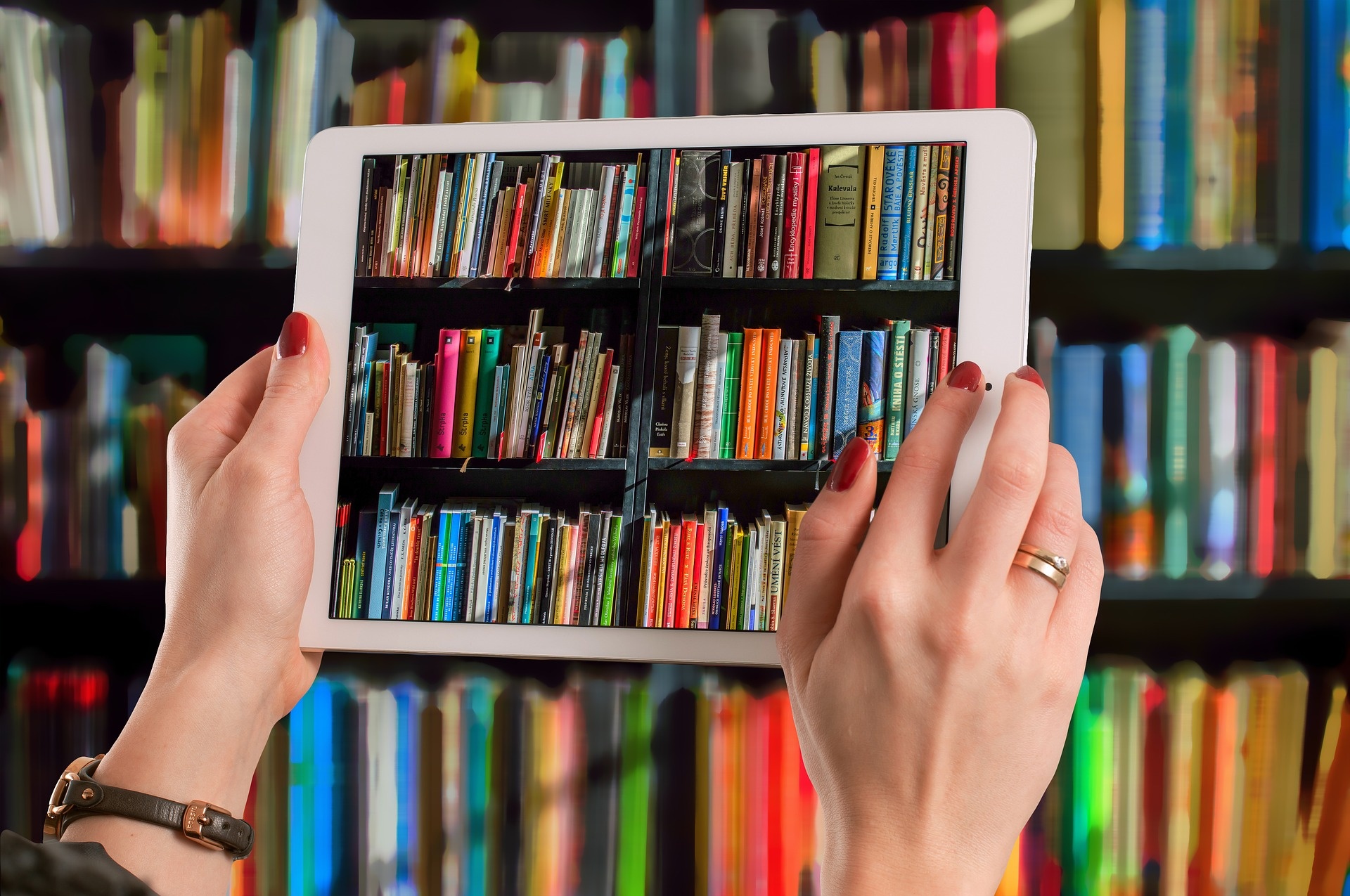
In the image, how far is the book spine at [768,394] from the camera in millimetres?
628

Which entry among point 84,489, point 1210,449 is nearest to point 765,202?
point 1210,449

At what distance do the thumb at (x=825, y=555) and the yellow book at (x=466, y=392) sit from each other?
320 millimetres

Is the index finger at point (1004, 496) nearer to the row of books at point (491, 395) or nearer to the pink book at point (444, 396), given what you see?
the row of books at point (491, 395)

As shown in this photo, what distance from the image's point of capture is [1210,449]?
739 millimetres

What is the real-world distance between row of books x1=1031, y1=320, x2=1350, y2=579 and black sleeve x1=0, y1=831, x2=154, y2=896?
2.90 feet

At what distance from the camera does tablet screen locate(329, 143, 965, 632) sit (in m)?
0.62

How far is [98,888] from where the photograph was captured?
0.44 meters

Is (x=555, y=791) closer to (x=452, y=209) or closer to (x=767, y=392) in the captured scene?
(x=767, y=392)

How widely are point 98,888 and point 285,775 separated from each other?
0.43 m

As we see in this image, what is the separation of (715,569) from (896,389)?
23cm

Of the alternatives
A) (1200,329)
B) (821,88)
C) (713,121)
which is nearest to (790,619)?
(713,121)

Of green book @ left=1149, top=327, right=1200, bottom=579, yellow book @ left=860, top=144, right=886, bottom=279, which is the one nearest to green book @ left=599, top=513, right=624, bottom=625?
yellow book @ left=860, top=144, right=886, bottom=279

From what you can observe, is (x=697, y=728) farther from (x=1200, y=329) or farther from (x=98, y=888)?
(x=1200, y=329)

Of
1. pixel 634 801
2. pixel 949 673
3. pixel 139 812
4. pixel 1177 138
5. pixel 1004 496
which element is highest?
pixel 1177 138
